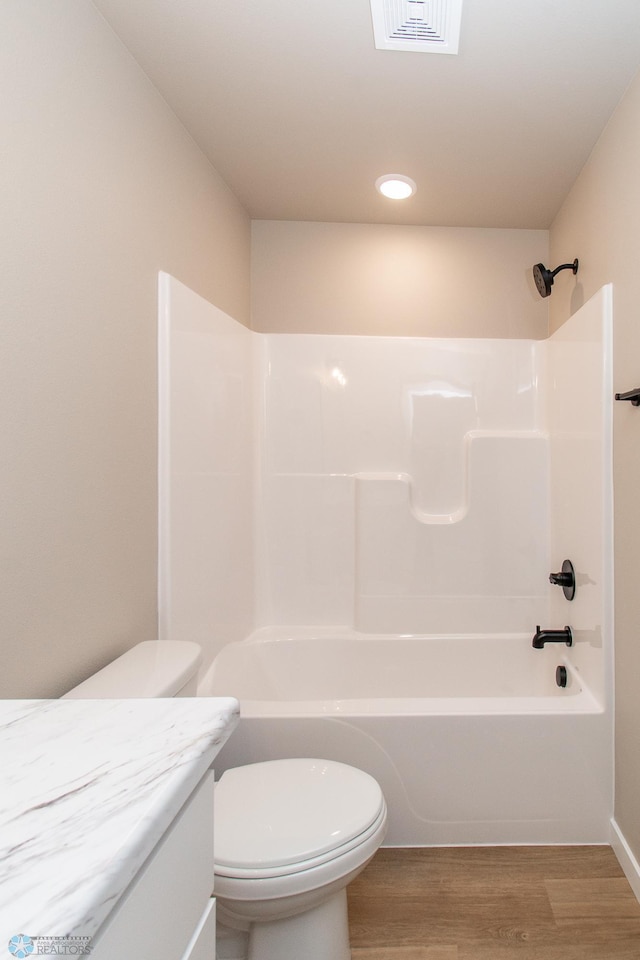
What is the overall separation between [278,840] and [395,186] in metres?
2.41

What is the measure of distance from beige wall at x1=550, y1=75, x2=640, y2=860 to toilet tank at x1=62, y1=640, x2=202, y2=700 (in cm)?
137

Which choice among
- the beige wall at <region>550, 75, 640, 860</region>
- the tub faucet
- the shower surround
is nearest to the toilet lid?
the shower surround

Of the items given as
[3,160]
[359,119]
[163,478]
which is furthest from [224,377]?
[3,160]

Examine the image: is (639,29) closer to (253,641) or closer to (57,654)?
(57,654)

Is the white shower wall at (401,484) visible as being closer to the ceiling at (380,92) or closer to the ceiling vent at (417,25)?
the ceiling at (380,92)

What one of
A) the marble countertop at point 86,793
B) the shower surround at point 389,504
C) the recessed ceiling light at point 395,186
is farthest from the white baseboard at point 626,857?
the recessed ceiling light at point 395,186

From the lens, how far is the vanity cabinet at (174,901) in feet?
1.47

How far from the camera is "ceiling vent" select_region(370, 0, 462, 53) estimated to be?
1331 mm

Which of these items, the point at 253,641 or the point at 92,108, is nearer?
the point at 92,108

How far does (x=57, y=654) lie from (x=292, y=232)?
7.53ft

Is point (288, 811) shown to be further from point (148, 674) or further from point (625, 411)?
point (625, 411)

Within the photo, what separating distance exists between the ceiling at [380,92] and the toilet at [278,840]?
5.72ft

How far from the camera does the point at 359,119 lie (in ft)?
6.04

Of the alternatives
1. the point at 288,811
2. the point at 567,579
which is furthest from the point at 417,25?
the point at 288,811
